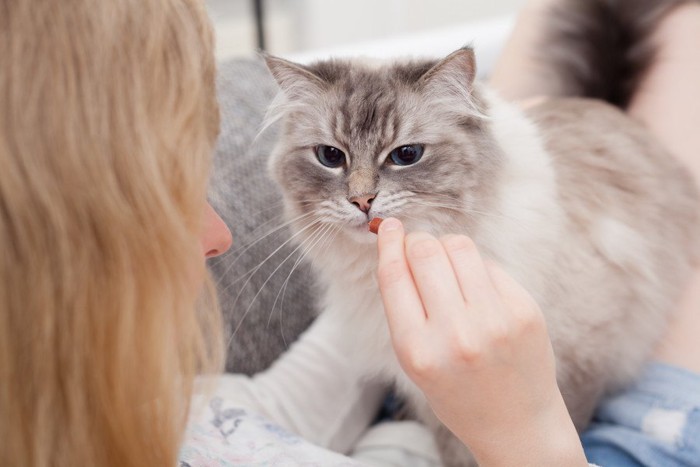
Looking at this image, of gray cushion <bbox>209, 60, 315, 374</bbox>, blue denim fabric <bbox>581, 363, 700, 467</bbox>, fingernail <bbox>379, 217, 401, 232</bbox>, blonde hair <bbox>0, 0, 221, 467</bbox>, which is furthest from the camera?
gray cushion <bbox>209, 60, 315, 374</bbox>

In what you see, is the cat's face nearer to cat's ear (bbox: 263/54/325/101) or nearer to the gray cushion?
cat's ear (bbox: 263/54/325/101)

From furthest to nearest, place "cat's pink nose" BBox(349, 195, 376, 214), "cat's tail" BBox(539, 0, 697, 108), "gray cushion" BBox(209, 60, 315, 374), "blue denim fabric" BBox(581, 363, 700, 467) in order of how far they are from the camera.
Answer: "cat's tail" BBox(539, 0, 697, 108), "gray cushion" BBox(209, 60, 315, 374), "blue denim fabric" BBox(581, 363, 700, 467), "cat's pink nose" BBox(349, 195, 376, 214)

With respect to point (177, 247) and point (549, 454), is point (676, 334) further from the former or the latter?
point (177, 247)

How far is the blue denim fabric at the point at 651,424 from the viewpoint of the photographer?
43.4 inches

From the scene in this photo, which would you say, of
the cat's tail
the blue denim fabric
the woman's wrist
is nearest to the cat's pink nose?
the woman's wrist

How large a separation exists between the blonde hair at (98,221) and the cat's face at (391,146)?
0.32 meters

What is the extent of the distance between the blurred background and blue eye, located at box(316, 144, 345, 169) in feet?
7.48

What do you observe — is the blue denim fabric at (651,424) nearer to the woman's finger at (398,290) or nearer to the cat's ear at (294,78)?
the woman's finger at (398,290)

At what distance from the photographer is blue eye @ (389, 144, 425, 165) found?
1.05 meters

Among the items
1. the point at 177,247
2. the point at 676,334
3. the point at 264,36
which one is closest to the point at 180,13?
the point at 177,247

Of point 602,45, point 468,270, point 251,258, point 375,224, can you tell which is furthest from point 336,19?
point 468,270

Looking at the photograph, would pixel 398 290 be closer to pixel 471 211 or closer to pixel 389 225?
pixel 389 225

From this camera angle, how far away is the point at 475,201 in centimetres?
106

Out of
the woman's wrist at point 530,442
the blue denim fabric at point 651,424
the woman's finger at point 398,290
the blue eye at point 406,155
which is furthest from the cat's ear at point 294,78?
the blue denim fabric at point 651,424
